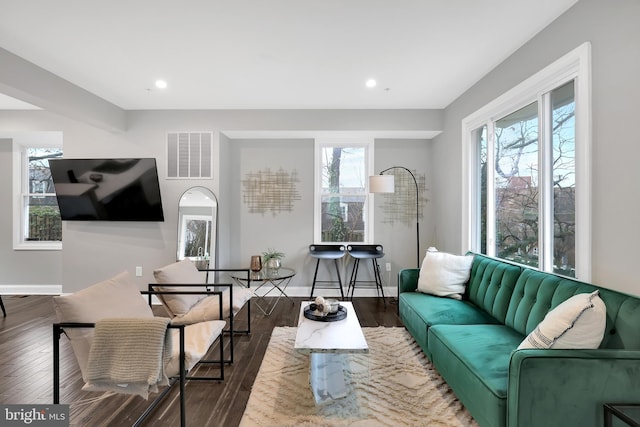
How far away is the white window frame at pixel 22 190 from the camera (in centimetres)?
481

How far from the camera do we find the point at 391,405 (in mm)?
2031

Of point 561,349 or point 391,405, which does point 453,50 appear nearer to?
point 561,349

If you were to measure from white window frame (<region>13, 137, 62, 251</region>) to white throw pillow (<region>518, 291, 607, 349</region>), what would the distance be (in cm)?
604

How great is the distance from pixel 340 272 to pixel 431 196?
1.73 metres

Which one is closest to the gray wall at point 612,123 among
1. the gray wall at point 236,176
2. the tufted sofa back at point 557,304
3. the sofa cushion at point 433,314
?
the tufted sofa back at point 557,304

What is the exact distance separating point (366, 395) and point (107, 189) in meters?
4.09

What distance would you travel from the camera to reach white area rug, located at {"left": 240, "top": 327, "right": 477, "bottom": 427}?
6.21 ft

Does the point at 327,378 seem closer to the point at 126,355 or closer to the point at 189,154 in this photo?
the point at 126,355

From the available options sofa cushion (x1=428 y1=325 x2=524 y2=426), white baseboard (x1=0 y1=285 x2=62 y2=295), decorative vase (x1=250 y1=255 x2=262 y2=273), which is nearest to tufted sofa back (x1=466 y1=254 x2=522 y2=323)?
sofa cushion (x1=428 y1=325 x2=524 y2=426)

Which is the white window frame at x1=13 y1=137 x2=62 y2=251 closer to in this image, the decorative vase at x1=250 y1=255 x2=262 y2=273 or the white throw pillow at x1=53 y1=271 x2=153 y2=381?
the decorative vase at x1=250 y1=255 x2=262 y2=273

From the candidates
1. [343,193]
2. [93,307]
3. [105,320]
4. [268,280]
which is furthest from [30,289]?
[343,193]

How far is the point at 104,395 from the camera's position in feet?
7.13

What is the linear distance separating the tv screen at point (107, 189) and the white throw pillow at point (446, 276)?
11.3 ft

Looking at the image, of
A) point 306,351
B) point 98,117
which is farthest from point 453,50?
point 98,117
